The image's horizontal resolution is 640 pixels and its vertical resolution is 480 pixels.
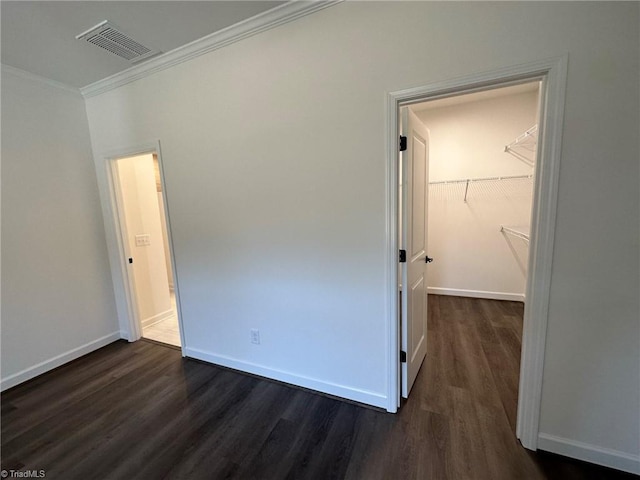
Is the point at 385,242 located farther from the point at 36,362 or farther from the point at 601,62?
the point at 36,362

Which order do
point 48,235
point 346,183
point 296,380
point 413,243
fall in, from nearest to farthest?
point 346,183
point 413,243
point 296,380
point 48,235

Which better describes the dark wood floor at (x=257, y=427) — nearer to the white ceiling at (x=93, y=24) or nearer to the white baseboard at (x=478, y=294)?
the white baseboard at (x=478, y=294)

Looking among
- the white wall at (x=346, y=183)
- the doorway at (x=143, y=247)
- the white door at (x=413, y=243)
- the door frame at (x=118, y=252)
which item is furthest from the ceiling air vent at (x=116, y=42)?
the white door at (x=413, y=243)

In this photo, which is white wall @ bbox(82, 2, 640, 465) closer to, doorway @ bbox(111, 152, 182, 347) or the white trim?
the white trim

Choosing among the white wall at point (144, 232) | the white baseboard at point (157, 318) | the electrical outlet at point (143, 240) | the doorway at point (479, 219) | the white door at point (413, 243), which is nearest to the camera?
the white door at point (413, 243)

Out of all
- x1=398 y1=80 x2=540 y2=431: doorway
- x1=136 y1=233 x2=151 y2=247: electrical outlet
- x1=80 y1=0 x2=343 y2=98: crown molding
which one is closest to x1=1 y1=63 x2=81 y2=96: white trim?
x1=80 y1=0 x2=343 y2=98: crown molding

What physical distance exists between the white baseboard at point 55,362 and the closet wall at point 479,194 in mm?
4303

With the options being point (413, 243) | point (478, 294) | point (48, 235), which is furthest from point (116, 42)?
point (478, 294)

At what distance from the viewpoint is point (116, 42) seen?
1984 mm

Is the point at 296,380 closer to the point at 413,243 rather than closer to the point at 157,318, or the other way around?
the point at 413,243

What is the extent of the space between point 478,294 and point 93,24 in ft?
16.0

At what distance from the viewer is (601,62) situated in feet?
3.99

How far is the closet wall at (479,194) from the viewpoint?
3.53m

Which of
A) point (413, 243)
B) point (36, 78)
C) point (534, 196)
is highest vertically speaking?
point (36, 78)
